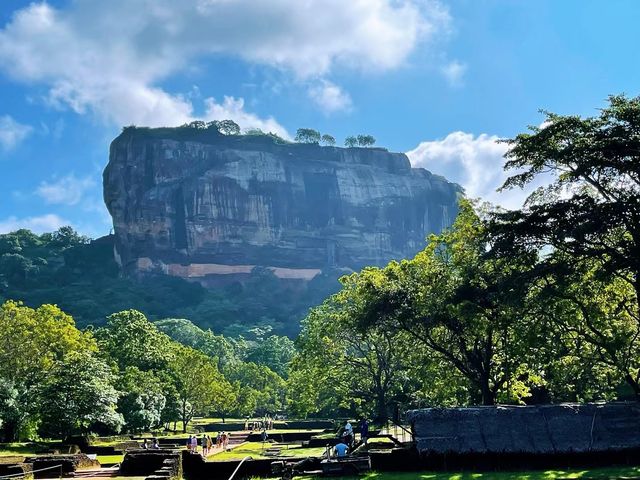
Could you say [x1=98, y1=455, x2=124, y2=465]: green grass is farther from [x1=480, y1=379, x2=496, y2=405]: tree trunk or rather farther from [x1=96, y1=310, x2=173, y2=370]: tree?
[x1=96, y1=310, x2=173, y2=370]: tree

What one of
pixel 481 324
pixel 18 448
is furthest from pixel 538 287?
pixel 18 448

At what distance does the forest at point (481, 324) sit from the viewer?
20.5m

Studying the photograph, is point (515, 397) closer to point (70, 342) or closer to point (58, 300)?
point (70, 342)

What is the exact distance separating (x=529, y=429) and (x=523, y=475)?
187 centimetres

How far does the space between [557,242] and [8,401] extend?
26.9 metres

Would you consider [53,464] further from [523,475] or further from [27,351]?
[27,351]

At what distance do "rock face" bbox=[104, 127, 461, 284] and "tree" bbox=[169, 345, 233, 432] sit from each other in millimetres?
105354

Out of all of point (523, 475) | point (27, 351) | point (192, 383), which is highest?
point (27, 351)

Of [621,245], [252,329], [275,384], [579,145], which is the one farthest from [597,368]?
[252,329]

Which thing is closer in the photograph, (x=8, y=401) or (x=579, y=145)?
(x=579, y=145)

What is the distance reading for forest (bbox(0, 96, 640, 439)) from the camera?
20.5 metres

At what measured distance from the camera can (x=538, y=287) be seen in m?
22.0

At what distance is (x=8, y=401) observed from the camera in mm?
30547

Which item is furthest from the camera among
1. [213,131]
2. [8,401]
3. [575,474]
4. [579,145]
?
[213,131]
